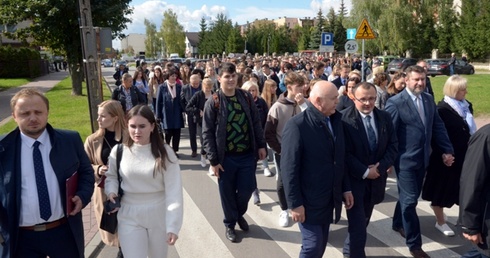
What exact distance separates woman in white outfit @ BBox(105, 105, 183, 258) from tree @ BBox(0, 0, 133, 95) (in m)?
A: 16.3

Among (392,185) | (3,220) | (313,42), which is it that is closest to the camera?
(3,220)

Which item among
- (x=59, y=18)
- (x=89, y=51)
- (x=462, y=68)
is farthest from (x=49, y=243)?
(x=462, y=68)

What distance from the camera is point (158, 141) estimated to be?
11.0 ft

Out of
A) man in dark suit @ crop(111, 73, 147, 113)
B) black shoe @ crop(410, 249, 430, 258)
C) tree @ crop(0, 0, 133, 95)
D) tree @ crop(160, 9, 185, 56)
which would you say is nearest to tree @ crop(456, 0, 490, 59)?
tree @ crop(0, 0, 133, 95)

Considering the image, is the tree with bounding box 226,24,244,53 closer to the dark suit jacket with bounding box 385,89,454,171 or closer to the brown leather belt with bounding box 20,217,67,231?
the dark suit jacket with bounding box 385,89,454,171

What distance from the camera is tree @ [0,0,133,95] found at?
57.9 ft

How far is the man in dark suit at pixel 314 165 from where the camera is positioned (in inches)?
143

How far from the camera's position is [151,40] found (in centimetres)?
11406

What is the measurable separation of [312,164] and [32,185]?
2.18 metres

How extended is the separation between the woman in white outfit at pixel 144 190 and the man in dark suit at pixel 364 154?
5.78 feet

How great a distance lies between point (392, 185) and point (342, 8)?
338 ft

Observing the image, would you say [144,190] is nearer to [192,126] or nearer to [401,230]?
[401,230]

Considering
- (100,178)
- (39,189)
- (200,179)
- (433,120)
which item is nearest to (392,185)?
(433,120)

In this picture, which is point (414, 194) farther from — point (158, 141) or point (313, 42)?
point (313, 42)
